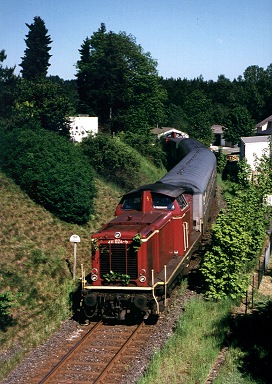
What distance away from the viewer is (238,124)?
75.3 meters

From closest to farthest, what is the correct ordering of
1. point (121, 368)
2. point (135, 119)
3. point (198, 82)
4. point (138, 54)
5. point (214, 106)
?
point (121, 368)
point (135, 119)
point (138, 54)
point (214, 106)
point (198, 82)

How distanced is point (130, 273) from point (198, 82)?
367ft

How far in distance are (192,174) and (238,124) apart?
54772mm

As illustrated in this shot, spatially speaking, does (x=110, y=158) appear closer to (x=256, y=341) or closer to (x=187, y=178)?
(x=187, y=178)

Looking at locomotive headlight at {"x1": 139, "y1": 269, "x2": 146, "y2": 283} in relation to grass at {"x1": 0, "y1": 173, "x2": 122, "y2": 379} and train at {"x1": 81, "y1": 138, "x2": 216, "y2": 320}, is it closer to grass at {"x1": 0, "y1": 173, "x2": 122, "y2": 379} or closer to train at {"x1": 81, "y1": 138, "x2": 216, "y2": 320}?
train at {"x1": 81, "y1": 138, "x2": 216, "y2": 320}

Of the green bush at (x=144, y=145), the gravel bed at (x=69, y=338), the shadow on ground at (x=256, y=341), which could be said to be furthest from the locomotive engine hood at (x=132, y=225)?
the green bush at (x=144, y=145)

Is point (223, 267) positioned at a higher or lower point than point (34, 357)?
higher

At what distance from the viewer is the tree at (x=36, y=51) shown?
7100 centimetres

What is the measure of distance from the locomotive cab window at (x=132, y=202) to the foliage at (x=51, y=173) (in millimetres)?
6071

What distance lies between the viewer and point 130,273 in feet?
47.3

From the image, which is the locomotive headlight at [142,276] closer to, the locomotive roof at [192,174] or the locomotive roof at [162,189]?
the locomotive roof at [162,189]

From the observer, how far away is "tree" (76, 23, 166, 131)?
5094 cm

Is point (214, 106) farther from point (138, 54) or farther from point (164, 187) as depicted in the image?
point (164, 187)

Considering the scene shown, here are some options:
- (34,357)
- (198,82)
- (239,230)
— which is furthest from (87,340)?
(198,82)
